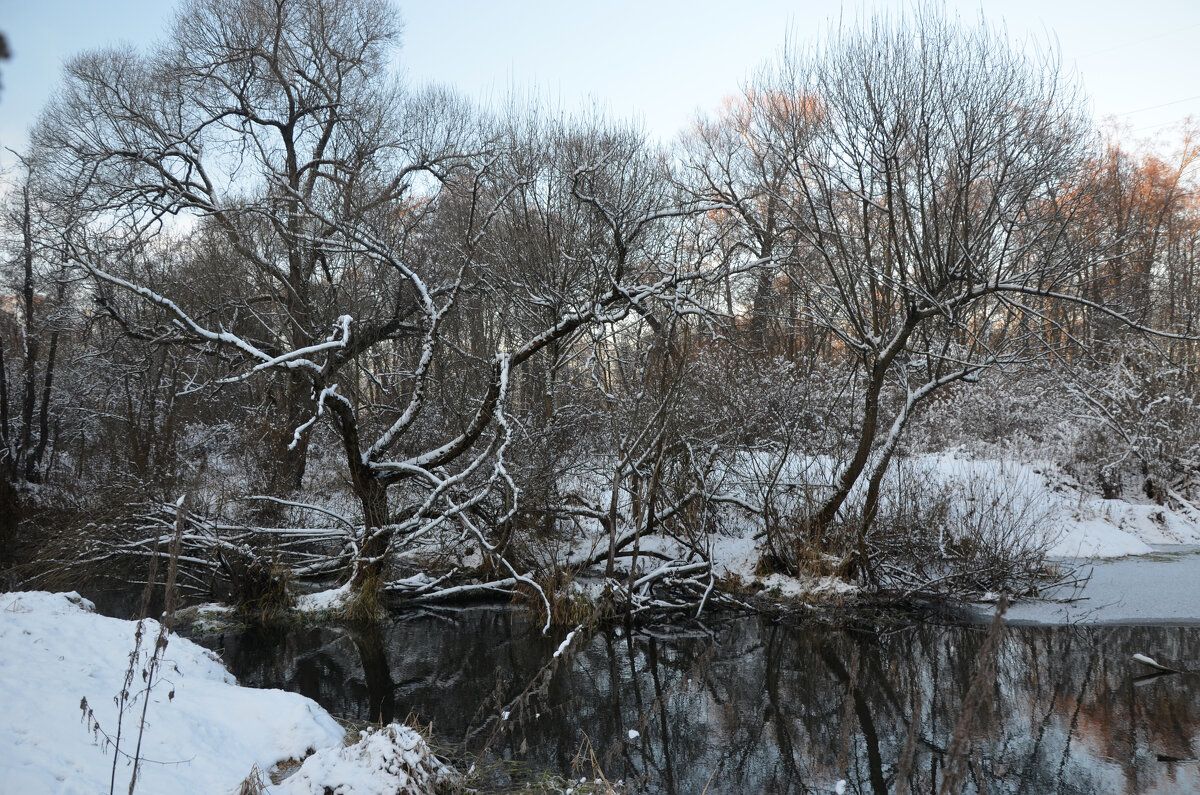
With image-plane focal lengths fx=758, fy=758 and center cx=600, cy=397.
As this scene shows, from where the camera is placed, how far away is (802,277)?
11.5m

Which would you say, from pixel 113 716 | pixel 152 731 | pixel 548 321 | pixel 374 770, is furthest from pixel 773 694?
pixel 548 321

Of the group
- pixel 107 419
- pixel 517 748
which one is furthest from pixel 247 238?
pixel 517 748

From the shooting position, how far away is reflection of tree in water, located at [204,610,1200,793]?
5.54m

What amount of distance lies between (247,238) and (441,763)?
10863mm

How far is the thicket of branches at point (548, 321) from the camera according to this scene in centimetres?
959

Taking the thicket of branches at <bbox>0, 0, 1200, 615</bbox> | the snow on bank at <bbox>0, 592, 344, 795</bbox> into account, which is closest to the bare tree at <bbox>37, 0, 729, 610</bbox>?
the thicket of branches at <bbox>0, 0, 1200, 615</bbox>

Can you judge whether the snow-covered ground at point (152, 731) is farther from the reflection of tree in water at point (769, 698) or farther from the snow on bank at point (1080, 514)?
the snow on bank at point (1080, 514)

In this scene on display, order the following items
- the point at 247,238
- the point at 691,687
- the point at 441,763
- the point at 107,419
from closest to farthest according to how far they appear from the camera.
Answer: the point at 441,763 < the point at 691,687 < the point at 247,238 < the point at 107,419

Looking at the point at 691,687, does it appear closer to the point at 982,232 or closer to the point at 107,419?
the point at 982,232

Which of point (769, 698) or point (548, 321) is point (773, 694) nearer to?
point (769, 698)

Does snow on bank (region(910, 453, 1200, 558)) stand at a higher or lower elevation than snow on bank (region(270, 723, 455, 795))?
higher

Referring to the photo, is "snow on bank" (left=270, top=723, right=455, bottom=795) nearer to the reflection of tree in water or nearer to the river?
the reflection of tree in water

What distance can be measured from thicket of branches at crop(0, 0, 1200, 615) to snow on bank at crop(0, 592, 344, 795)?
316 cm

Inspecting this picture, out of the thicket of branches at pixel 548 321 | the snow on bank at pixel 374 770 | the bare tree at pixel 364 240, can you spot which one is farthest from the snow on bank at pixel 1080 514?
the snow on bank at pixel 374 770
